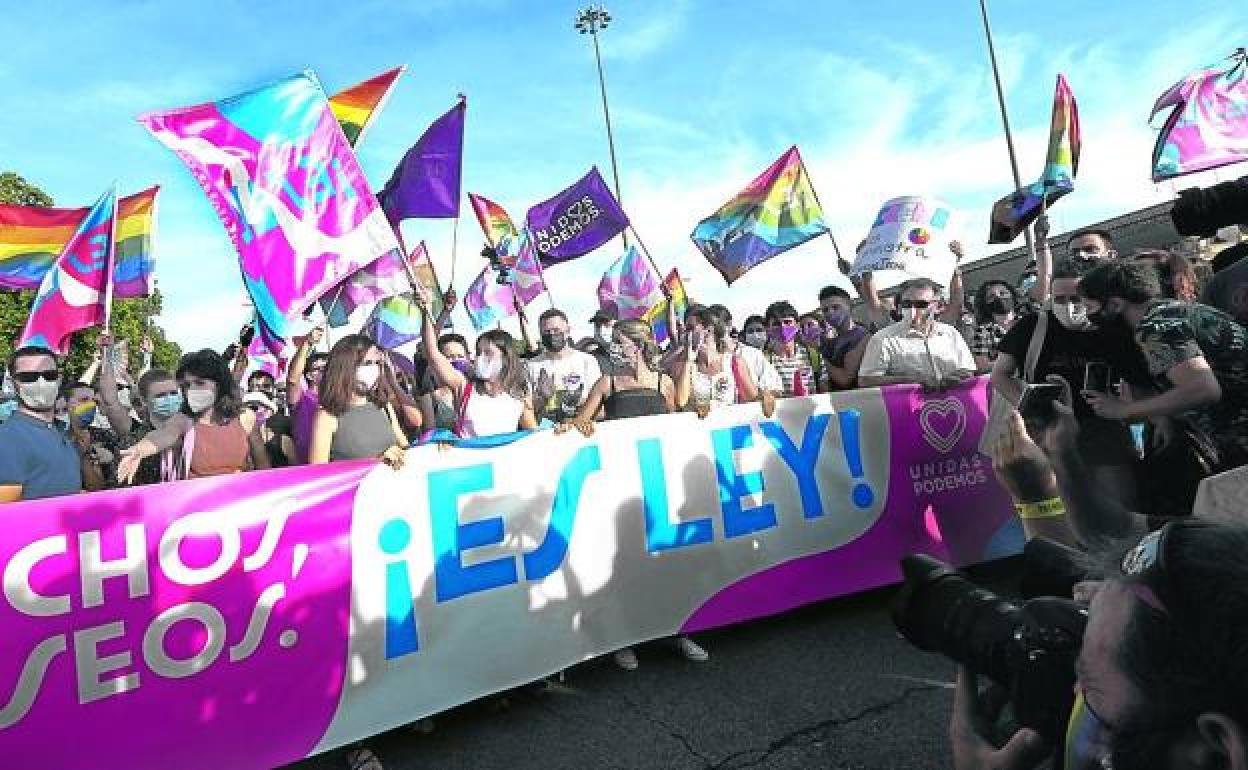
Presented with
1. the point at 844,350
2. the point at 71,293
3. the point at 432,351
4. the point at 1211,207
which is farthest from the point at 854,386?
the point at 71,293

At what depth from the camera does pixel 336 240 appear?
14.0 feet

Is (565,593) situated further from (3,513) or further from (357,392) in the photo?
(3,513)

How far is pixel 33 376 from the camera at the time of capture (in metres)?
3.57

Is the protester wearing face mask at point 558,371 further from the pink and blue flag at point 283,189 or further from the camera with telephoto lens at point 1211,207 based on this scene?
the camera with telephoto lens at point 1211,207

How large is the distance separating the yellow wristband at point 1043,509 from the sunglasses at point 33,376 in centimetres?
414

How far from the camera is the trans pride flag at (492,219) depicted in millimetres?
9578

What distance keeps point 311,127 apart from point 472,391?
172 centimetres

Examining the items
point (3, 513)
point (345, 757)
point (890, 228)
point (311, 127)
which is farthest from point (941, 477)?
point (3, 513)

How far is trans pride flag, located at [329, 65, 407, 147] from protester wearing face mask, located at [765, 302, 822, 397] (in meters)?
3.46

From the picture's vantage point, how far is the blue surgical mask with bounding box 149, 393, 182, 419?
4.16m

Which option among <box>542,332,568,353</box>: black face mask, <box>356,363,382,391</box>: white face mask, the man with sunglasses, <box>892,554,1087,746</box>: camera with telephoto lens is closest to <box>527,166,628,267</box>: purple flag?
<box>542,332,568,353</box>: black face mask

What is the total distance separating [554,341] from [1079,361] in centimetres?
365

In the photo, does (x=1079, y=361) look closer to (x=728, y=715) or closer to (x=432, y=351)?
(x=728, y=715)

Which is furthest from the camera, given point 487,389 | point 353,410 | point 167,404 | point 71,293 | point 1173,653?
point 71,293
